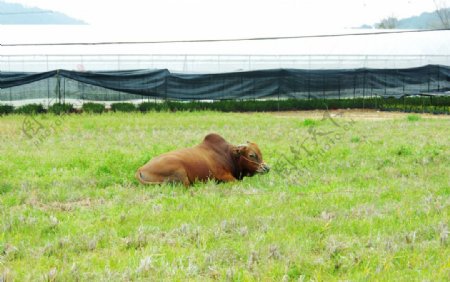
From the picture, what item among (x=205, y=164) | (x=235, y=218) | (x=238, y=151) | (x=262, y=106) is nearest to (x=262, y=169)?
(x=238, y=151)

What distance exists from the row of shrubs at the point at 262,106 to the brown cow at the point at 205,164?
15.7 m

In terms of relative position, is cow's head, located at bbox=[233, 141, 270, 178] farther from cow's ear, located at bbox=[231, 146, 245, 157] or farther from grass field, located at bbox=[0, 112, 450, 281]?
grass field, located at bbox=[0, 112, 450, 281]

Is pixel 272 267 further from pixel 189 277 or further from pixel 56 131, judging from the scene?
pixel 56 131

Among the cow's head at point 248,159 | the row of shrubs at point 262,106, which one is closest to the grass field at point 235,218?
the cow's head at point 248,159

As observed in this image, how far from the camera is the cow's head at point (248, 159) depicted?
984 centimetres

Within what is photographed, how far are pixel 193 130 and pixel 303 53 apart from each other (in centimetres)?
2752

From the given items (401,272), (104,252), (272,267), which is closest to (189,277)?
(272,267)

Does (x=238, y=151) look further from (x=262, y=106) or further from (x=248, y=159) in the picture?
(x=262, y=106)

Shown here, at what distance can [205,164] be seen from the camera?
941 cm

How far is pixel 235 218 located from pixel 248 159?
3219 millimetres

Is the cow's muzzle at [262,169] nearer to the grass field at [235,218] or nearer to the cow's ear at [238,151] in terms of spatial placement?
the grass field at [235,218]

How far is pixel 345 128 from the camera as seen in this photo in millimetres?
17859

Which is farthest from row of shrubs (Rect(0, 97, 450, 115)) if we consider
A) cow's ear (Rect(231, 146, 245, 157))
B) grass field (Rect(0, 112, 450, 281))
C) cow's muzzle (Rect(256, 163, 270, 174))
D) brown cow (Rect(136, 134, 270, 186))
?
cow's muzzle (Rect(256, 163, 270, 174))

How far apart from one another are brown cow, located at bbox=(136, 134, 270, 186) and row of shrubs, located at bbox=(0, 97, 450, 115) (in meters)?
15.7
